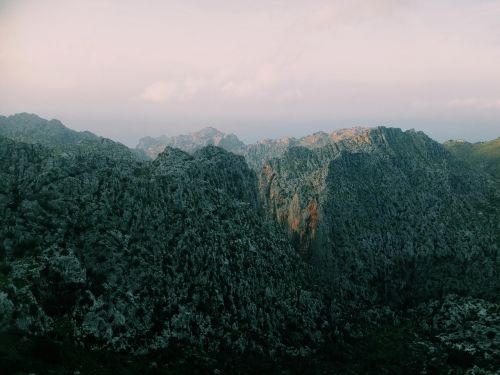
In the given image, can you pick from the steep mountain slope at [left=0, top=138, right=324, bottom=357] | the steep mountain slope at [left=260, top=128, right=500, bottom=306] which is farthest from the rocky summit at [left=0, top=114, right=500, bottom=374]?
the steep mountain slope at [left=260, top=128, right=500, bottom=306]

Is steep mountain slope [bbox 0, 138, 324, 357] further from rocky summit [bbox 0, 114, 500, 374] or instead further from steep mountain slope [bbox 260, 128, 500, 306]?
steep mountain slope [bbox 260, 128, 500, 306]

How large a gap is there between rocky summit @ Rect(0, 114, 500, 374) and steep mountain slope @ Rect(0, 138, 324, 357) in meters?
0.37

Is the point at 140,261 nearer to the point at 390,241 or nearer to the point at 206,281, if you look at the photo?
the point at 206,281

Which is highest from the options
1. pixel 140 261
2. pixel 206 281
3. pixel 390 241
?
pixel 140 261

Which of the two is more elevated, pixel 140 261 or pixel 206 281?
pixel 140 261

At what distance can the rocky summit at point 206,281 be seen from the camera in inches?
3270

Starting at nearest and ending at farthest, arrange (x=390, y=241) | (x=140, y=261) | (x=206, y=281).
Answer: (x=140, y=261) < (x=206, y=281) < (x=390, y=241)

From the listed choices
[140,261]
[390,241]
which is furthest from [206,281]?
[390,241]

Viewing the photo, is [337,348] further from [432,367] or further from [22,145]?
[22,145]

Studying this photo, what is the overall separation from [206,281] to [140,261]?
1864cm

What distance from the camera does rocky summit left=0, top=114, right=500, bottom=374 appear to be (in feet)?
273

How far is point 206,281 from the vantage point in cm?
10988

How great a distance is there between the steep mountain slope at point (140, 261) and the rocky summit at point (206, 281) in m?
0.37

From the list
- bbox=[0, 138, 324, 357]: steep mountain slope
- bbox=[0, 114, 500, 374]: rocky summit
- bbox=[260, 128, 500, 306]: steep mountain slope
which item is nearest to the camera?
bbox=[0, 114, 500, 374]: rocky summit
